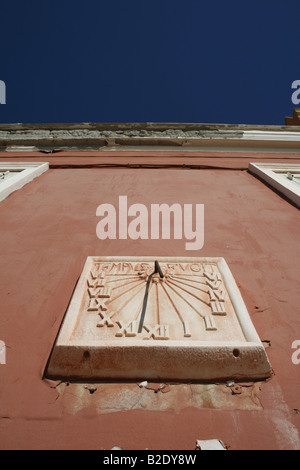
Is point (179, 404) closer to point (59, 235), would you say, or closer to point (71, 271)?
point (71, 271)

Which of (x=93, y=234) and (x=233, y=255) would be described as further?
(x=93, y=234)

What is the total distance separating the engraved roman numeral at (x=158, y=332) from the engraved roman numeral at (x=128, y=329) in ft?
0.18

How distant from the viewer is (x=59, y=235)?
7.49 ft

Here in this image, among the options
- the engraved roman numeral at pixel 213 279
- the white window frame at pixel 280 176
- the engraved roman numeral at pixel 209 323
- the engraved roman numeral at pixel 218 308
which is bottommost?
the engraved roman numeral at pixel 209 323

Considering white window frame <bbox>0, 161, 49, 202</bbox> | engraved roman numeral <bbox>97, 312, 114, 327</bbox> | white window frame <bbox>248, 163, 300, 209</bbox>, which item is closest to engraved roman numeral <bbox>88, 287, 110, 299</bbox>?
engraved roman numeral <bbox>97, 312, 114, 327</bbox>

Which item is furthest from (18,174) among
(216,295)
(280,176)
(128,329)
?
(280,176)

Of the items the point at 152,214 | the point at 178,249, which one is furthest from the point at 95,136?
the point at 178,249

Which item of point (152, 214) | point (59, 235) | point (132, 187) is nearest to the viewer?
point (59, 235)

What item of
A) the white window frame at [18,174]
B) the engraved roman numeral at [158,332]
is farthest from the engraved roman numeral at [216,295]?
the white window frame at [18,174]

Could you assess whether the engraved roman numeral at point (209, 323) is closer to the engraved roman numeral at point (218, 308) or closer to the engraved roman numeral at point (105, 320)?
the engraved roman numeral at point (218, 308)

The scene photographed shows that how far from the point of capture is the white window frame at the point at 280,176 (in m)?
2.89

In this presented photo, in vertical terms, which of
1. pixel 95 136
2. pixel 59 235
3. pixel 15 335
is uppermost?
pixel 95 136

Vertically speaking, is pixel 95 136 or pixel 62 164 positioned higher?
pixel 95 136
